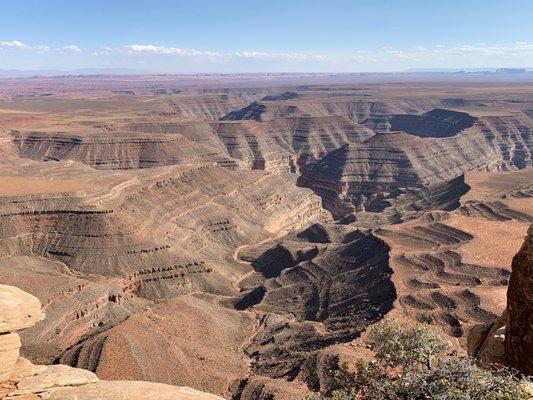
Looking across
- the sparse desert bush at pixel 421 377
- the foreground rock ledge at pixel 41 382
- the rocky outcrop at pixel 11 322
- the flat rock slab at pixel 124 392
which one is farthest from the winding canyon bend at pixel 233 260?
the rocky outcrop at pixel 11 322

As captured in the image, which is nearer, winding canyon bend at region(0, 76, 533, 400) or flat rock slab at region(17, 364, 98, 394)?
flat rock slab at region(17, 364, 98, 394)

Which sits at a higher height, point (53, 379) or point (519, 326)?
point (519, 326)

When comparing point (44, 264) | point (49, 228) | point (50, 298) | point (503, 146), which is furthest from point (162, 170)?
point (503, 146)

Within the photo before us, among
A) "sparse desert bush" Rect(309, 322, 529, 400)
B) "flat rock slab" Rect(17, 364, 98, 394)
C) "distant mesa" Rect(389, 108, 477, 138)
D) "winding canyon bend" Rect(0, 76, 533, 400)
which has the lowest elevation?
"winding canyon bend" Rect(0, 76, 533, 400)

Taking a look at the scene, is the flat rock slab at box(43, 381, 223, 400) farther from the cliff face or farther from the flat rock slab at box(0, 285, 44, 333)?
the cliff face

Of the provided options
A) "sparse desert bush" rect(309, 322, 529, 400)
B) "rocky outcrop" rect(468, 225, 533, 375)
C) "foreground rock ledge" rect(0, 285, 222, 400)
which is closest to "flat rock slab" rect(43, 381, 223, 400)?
"foreground rock ledge" rect(0, 285, 222, 400)

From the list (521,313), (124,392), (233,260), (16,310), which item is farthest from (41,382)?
(233,260)

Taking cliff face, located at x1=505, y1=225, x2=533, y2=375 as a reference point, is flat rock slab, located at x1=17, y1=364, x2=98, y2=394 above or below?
below

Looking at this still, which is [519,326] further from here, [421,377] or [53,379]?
[53,379]
